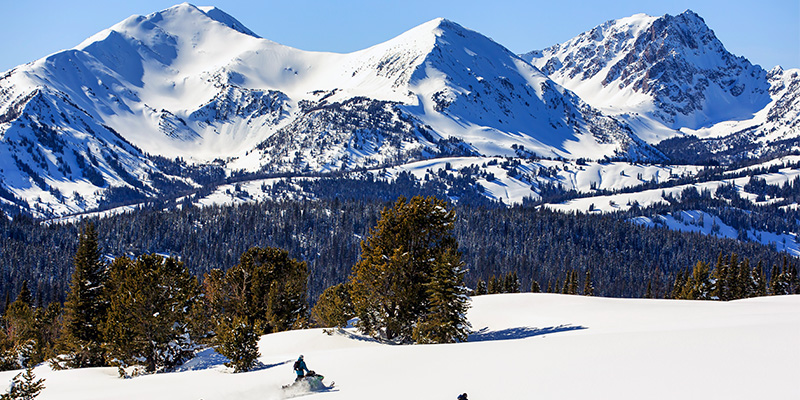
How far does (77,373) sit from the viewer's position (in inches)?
1321

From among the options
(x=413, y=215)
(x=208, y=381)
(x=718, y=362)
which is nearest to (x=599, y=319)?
(x=413, y=215)

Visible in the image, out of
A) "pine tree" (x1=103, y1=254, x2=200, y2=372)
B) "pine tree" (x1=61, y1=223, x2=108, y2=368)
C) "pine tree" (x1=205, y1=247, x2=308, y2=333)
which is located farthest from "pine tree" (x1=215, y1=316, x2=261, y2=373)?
"pine tree" (x1=205, y1=247, x2=308, y2=333)

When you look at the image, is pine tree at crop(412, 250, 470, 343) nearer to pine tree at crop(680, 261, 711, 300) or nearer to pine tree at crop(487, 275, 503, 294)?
pine tree at crop(680, 261, 711, 300)

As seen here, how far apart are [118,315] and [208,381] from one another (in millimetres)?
11680

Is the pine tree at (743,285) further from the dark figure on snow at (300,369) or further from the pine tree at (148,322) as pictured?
the dark figure on snow at (300,369)

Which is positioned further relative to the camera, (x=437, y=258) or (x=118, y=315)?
(x=437, y=258)

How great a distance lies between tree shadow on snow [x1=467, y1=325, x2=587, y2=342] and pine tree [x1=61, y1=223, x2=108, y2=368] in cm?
2714

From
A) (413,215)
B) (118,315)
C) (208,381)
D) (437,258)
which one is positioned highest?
(413,215)

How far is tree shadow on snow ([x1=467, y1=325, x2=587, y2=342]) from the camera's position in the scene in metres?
37.5

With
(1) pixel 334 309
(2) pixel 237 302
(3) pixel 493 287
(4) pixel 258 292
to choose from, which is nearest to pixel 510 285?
(3) pixel 493 287

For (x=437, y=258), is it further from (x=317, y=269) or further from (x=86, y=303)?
(x=317, y=269)

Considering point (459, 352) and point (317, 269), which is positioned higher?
point (317, 269)

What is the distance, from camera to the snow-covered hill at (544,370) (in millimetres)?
20656

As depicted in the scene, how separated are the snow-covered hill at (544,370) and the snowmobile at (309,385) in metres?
0.66
